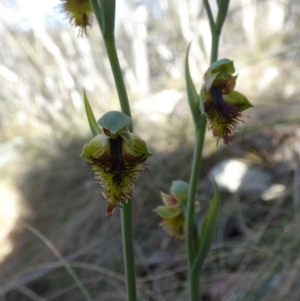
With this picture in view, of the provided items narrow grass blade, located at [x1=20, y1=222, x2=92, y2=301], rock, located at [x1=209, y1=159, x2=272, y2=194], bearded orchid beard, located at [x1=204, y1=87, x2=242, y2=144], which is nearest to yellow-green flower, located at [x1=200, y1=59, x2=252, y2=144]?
bearded orchid beard, located at [x1=204, y1=87, x2=242, y2=144]

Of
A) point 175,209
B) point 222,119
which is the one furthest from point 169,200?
point 222,119

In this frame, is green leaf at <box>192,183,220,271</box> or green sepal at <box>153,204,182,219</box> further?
green sepal at <box>153,204,182,219</box>

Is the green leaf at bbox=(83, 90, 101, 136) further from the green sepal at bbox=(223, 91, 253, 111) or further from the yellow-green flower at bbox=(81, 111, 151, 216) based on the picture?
the green sepal at bbox=(223, 91, 253, 111)

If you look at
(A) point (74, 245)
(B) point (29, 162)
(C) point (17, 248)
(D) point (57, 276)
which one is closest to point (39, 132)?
(B) point (29, 162)

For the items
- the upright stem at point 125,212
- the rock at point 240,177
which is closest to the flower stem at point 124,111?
the upright stem at point 125,212

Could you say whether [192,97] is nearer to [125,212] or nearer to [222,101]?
[222,101]

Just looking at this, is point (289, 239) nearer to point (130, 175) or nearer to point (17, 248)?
point (130, 175)

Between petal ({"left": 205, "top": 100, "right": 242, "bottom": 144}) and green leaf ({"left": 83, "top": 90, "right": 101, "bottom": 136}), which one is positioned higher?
green leaf ({"left": 83, "top": 90, "right": 101, "bottom": 136})
